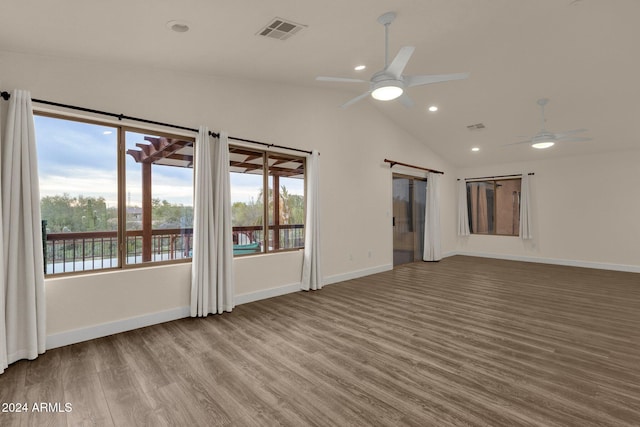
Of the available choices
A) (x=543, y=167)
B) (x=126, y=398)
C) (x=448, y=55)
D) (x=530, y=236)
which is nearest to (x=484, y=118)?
(x=448, y=55)

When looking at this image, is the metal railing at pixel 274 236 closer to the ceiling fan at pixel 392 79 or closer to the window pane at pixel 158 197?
the window pane at pixel 158 197

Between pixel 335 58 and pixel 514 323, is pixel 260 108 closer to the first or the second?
pixel 335 58

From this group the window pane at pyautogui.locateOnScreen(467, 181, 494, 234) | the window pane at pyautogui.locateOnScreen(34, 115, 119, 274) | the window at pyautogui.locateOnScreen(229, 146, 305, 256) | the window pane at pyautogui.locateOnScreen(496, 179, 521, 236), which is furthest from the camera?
→ the window pane at pyautogui.locateOnScreen(467, 181, 494, 234)

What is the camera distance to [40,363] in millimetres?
2730

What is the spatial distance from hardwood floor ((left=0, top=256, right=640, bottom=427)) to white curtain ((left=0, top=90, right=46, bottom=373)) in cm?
26

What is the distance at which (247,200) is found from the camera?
4754mm

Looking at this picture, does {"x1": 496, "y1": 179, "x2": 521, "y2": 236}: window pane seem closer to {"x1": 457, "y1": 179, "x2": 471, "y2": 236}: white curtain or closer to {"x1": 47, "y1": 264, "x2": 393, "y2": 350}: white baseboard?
{"x1": 457, "y1": 179, "x2": 471, "y2": 236}: white curtain

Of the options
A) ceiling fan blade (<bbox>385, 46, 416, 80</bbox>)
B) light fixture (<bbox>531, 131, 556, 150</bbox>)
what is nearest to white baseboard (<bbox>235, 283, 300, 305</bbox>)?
ceiling fan blade (<bbox>385, 46, 416, 80</bbox>)

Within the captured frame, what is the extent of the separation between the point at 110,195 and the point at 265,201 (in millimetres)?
2075

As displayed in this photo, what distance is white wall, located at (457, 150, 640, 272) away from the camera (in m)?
6.96

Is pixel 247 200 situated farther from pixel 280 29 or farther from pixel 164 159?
pixel 280 29

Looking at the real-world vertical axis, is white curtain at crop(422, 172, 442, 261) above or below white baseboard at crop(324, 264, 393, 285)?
above

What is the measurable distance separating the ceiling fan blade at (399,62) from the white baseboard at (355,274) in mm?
3611

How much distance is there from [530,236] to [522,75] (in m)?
4.85
